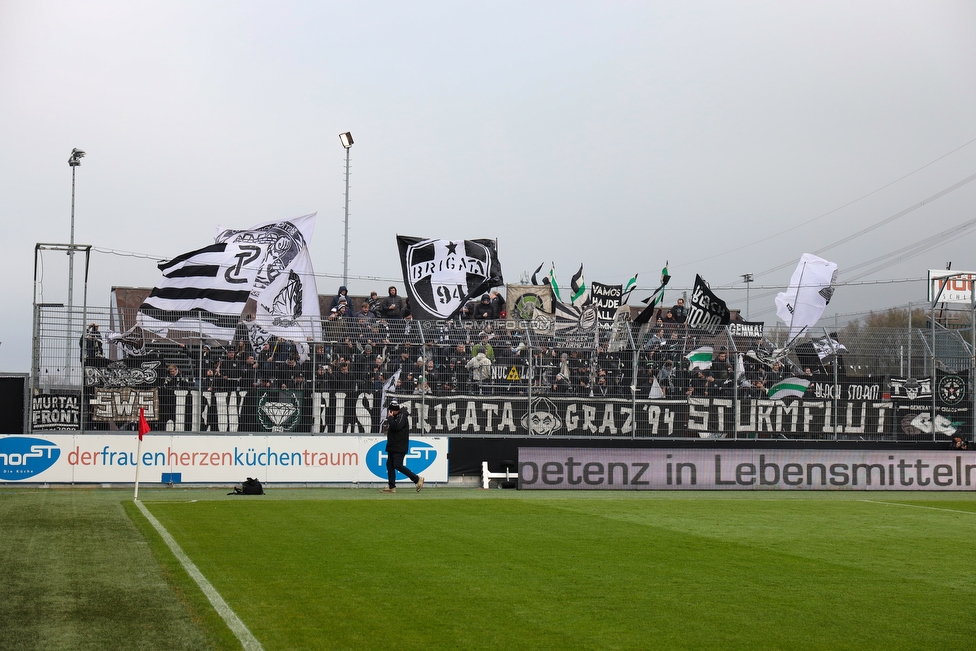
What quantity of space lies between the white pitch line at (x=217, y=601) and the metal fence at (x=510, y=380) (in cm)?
1063

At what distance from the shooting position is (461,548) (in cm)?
1117

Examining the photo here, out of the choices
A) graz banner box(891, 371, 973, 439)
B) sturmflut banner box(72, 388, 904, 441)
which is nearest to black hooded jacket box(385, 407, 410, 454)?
sturmflut banner box(72, 388, 904, 441)

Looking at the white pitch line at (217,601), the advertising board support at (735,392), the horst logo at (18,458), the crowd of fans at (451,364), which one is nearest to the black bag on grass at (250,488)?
the crowd of fans at (451,364)

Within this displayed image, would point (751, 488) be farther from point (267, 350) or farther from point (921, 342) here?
point (267, 350)

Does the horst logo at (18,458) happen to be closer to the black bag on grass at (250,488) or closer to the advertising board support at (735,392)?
the black bag on grass at (250,488)

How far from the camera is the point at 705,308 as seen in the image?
26.6m

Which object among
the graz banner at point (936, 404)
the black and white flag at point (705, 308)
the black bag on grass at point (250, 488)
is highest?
the black and white flag at point (705, 308)

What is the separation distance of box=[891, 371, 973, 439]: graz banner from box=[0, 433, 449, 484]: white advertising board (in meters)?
11.7

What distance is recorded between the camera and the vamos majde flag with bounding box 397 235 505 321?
2583 cm

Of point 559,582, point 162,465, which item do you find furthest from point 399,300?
point 559,582

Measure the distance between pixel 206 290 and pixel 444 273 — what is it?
6.05 m

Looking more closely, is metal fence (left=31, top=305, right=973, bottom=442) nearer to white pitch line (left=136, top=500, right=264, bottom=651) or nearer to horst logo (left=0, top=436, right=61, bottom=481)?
horst logo (left=0, top=436, right=61, bottom=481)

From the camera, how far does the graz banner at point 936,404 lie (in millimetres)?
25109

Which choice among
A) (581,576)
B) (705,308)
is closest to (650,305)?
(705,308)
